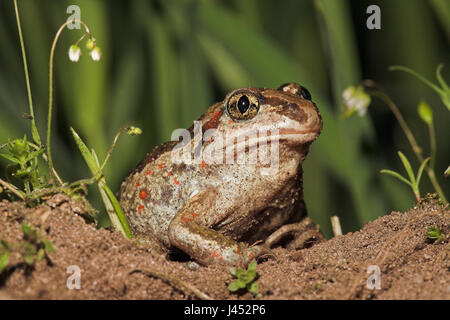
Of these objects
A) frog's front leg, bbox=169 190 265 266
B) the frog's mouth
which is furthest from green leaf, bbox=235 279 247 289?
the frog's mouth

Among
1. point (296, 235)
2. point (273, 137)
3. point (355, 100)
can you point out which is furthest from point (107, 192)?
point (355, 100)

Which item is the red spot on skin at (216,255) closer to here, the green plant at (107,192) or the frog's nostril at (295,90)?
the green plant at (107,192)

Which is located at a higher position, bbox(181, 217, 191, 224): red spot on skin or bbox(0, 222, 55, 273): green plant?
bbox(0, 222, 55, 273): green plant

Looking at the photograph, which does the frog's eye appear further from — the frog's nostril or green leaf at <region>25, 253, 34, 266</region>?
green leaf at <region>25, 253, 34, 266</region>

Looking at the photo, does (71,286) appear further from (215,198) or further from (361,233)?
(361,233)

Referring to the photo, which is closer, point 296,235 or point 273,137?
point 273,137

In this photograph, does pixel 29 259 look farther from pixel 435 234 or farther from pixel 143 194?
pixel 435 234

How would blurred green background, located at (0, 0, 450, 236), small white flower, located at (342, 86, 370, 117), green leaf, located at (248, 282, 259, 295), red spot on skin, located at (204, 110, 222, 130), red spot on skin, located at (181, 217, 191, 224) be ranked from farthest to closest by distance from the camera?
blurred green background, located at (0, 0, 450, 236)
small white flower, located at (342, 86, 370, 117)
red spot on skin, located at (204, 110, 222, 130)
red spot on skin, located at (181, 217, 191, 224)
green leaf, located at (248, 282, 259, 295)
